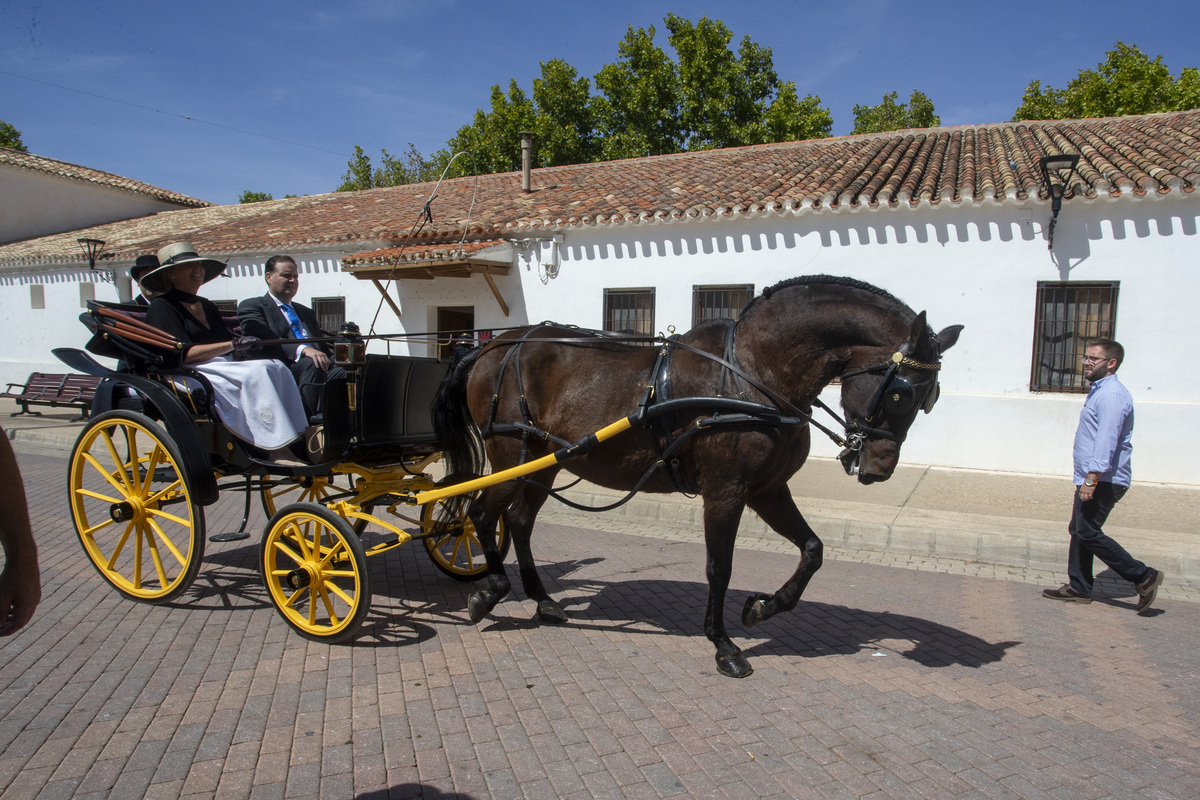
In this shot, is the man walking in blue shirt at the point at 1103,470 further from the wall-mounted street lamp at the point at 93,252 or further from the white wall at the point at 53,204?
the white wall at the point at 53,204

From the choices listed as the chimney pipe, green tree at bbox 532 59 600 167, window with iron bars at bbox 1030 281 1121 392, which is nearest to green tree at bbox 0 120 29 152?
green tree at bbox 532 59 600 167

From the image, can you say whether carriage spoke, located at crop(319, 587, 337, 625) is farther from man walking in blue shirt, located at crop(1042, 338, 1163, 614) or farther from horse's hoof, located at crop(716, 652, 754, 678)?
man walking in blue shirt, located at crop(1042, 338, 1163, 614)

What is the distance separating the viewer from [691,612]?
4684mm

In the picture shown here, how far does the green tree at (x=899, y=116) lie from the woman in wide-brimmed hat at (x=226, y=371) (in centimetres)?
3062

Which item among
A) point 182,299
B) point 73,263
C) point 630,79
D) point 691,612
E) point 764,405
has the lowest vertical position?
point 691,612

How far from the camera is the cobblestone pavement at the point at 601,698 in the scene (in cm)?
281

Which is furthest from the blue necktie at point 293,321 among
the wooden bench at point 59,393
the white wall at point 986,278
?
the wooden bench at point 59,393

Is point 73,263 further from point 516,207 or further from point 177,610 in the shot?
point 177,610

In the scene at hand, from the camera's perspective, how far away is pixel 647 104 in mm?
26125

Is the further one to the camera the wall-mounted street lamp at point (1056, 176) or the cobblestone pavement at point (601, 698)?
the wall-mounted street lamp at point (1056, 176)

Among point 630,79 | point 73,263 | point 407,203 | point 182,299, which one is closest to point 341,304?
point 407,203

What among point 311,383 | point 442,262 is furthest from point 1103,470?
point 442,262

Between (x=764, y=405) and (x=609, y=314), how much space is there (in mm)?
8889

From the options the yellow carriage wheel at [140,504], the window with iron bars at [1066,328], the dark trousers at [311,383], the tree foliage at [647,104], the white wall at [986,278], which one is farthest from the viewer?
the tree foliage at [647,104]
